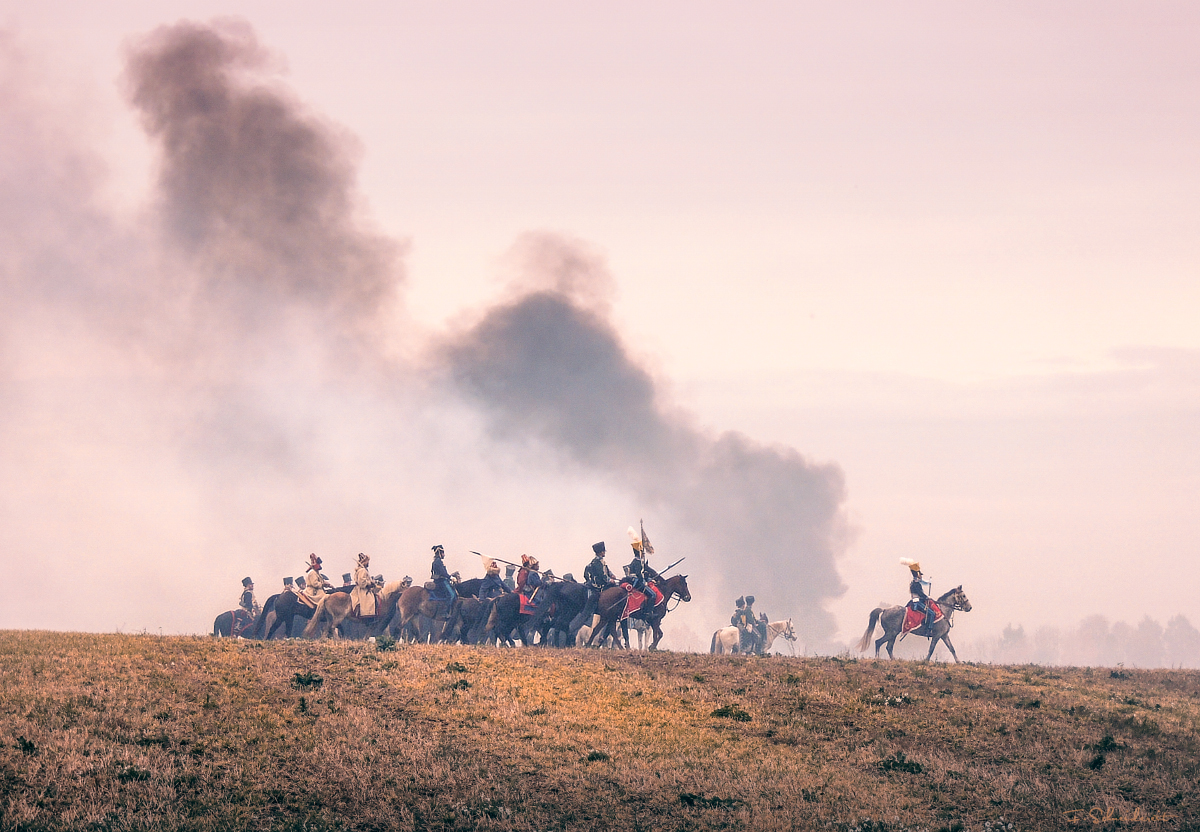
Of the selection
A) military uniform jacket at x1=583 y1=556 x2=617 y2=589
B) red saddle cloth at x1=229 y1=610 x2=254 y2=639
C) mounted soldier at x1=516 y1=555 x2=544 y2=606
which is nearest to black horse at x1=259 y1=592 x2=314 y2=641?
red saddle cloth at x1=229 y1=610 x2=254 y2=639

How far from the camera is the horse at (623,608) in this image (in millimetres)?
37688

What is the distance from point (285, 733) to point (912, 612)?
26.5 meters

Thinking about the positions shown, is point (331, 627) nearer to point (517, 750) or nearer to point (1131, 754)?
point (517, 750)

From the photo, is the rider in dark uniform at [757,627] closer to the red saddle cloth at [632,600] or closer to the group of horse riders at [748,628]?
the group of horse riders at [748,628]

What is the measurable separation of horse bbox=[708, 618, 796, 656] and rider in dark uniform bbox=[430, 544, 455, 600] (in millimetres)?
17263

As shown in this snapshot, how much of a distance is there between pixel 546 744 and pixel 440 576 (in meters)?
17.0

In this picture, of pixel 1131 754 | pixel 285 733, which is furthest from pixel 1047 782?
pixel 285 733

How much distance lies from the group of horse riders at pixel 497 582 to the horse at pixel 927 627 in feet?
34.6

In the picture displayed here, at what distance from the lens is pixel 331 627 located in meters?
39.7

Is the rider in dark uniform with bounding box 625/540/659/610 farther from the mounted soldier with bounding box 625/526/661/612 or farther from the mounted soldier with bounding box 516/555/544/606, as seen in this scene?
the mounted soldier with bounding box 516/555/544/606

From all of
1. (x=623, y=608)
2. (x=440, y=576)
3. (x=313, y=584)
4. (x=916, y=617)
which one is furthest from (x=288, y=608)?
(x=916, y=617)

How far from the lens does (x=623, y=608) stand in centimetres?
3762

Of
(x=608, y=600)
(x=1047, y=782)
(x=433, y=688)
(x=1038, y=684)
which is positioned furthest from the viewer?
(x=608, y=600)

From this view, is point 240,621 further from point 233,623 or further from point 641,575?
point 641,575
